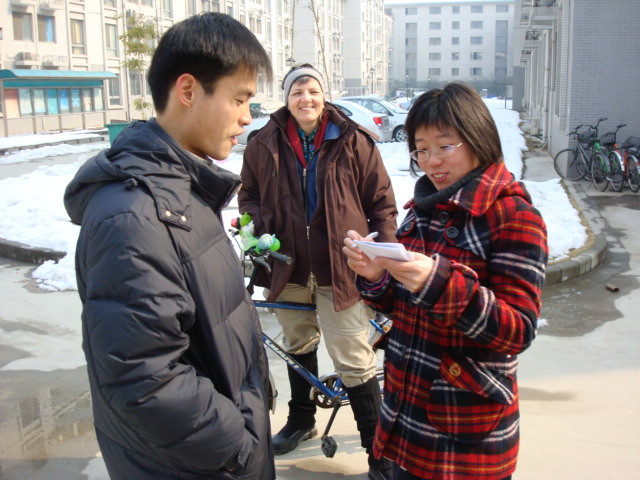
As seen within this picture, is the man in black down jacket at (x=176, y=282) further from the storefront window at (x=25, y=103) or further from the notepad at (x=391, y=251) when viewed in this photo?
the storefront window at (x=25, y=103)

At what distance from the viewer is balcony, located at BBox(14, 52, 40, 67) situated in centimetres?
3180

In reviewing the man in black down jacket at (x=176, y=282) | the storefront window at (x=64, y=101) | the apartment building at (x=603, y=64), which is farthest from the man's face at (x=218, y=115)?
the storefront window at (x=64, y=101)

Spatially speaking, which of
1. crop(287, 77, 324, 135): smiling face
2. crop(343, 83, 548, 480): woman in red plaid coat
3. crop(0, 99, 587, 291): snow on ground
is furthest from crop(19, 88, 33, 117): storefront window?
crop(343, 83, 548, 480): woman in red plaid coat

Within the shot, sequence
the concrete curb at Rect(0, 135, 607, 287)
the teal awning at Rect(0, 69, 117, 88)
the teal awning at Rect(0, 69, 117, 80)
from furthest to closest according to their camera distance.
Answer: the teal awning at Rect(0, 69, 117, 88)
the teal awning at Rect(0, 69, 117, 80)
the concrete curb at Rect(0, 135, 607, 287)

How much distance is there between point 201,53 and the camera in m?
1.65

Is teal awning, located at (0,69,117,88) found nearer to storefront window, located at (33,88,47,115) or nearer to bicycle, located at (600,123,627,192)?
storefront window, located at (33,88,47,115)

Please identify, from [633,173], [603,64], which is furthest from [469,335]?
[603,64]

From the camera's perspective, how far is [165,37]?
170 cm

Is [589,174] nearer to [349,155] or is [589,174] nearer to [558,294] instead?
[558,294]

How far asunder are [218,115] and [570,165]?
12083 millimetres

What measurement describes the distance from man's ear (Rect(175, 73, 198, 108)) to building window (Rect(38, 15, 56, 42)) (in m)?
36.4

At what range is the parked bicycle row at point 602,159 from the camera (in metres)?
11.1

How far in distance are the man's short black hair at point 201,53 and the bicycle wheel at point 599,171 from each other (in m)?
10.9

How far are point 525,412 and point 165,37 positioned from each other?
10.5 ft
